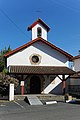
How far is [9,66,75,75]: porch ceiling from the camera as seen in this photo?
1033 inches

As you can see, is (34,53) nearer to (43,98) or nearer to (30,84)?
(30,84)

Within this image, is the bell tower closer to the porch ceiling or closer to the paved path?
the porch ceiling

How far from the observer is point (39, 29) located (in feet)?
105

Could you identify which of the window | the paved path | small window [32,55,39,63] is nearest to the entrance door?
the window

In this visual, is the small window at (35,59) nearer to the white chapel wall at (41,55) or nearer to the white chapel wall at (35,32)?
the white chapel wall at (41,55)

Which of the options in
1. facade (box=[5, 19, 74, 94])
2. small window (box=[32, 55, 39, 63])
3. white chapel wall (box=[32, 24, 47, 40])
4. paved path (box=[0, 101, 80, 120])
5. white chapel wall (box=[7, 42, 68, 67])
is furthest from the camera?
white chapel wall (box=[32, 24, 47, 40])

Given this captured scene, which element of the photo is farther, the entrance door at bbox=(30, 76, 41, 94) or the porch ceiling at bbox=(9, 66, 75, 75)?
the entrance door at bbox=(30, 76, 41, 94)

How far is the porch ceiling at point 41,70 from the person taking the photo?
2625 centimetres

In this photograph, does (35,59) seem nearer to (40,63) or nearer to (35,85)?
(40,63)

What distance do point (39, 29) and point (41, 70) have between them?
6.93 metres

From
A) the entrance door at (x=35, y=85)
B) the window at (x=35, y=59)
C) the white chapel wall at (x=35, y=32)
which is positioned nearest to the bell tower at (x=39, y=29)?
the white chapel wall at (x=35, y=32)

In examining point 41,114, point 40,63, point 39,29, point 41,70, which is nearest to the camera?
point 41,114

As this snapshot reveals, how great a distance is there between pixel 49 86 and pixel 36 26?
8016 millimetres

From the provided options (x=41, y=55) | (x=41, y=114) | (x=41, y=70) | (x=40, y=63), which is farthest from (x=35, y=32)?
(x=41, y=114)
